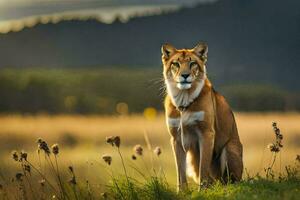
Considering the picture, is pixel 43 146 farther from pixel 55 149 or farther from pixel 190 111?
pixel 190 111

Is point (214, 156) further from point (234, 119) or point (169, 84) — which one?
point (169, 84)

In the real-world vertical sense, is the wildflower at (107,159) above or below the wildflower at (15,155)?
below

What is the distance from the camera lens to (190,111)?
1021cm

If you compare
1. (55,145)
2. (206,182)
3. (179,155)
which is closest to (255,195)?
(206,182)

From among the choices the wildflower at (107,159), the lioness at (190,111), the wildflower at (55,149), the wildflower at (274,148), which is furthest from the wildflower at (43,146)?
the wildflower at (274,148)

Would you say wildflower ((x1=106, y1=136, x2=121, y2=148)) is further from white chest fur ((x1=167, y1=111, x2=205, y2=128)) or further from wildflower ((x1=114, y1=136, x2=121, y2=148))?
white chest fur ((x1=167, y1=111, x2=205, y2=128))

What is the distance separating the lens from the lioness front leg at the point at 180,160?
1043 cm

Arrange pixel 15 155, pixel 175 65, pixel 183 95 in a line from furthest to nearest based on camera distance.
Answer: pixel 183 95 → pixel 175 65 → pixel 15 155

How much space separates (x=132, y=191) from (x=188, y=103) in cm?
170

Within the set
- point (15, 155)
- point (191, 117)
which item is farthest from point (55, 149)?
point (191, 117)

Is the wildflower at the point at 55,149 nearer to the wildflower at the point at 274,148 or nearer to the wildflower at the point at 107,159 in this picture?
the wildflower at the point at 107,159

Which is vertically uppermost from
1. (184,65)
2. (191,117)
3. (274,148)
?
(184,65)

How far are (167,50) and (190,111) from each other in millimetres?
1035

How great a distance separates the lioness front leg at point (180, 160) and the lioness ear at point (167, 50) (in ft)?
4.35
